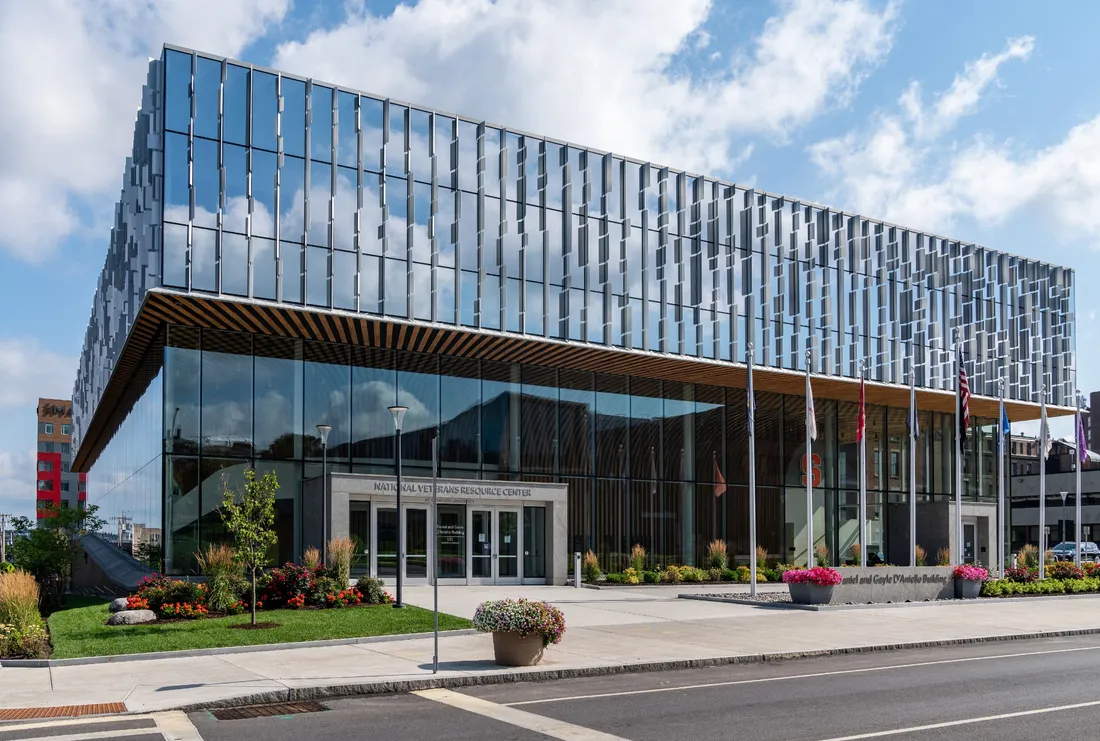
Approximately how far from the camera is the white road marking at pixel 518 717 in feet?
36.4

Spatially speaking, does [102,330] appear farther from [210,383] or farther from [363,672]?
[363,672]

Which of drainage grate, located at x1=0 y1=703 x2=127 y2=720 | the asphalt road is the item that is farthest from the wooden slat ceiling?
the asphalt road

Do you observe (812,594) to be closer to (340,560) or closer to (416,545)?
(416,545)

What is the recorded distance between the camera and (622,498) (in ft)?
130

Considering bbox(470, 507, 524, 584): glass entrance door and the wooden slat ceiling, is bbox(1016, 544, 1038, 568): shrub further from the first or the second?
bbox(470, 507, 524, 584): glass entrance door

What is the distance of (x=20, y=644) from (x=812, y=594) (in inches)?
744

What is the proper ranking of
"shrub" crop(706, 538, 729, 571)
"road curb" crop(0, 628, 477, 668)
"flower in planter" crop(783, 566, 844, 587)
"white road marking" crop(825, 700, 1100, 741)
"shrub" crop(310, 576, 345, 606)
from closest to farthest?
"white road marking" crop(825, 700, 1100, 741) < "road curb" crop(0, 628, 477, 668) < "shrub" crop(310, 576, 345, 606) < "flower in planter" crop(783, 566, 844, 587) < "shrub" crop(706, 538, 729, 571)

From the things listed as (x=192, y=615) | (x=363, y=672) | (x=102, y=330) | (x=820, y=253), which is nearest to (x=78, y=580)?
(x=102, y=330)

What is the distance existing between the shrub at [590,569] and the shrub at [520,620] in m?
20.3

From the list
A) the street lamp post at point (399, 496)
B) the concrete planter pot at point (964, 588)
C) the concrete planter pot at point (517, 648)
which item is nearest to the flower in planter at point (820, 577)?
the concrete planter pot at point (964, 588)

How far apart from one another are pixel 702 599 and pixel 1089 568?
18.4m

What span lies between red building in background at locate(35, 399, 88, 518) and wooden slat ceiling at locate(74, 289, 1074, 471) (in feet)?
398

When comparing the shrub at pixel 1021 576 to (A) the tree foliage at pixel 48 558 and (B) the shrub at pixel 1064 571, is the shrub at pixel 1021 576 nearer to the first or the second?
(B) the shrub at pixel 1064 571

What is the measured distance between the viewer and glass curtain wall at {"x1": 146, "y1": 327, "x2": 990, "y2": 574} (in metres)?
30.6
